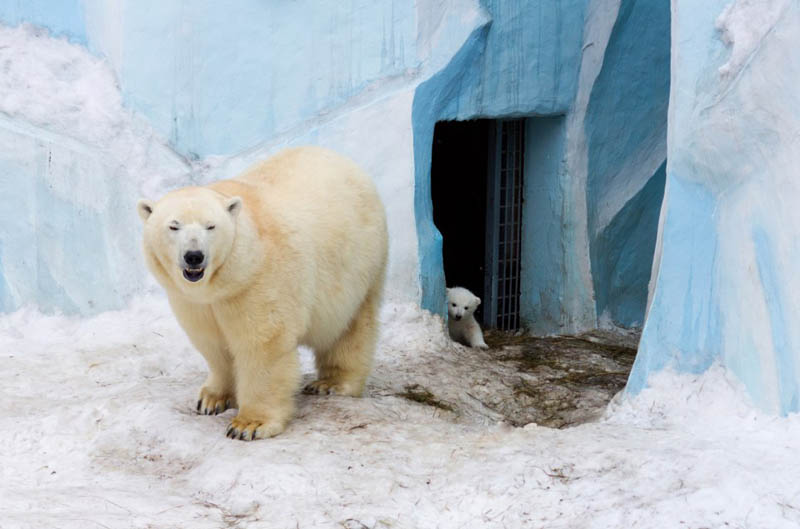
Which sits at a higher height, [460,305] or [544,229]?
[544,229]

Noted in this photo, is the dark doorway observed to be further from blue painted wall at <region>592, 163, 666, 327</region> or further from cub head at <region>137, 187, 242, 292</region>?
cub head at <region>137, 187, 242, 292</region>

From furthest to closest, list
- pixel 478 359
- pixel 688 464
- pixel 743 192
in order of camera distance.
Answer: pixel 478 359, pixel 743 192, pixel 688 464

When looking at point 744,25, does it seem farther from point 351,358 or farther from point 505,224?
point 505,224

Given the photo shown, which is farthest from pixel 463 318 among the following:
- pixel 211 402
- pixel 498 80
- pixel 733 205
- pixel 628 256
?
pixel 733 205

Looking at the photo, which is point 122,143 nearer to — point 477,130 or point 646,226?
point 477,130

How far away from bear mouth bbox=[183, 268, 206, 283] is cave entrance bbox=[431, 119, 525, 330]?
5105 millimetres

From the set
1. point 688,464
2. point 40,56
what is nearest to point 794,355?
point 688,464

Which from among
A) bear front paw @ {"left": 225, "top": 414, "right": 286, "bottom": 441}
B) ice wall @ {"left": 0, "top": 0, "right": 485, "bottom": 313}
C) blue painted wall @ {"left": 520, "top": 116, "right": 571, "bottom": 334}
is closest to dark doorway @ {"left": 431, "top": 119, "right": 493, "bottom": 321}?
blue painted wall @ {"left": 520, "top": 116, "right": 571, "bottom": 334}

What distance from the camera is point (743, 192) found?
15.1ft

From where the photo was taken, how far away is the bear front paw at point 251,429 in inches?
180

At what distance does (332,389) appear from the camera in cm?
539

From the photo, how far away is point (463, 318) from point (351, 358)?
2568 mm

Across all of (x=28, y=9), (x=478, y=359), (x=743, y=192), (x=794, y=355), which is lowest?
(x=478, y=359)

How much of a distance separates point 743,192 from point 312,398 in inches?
92.1
